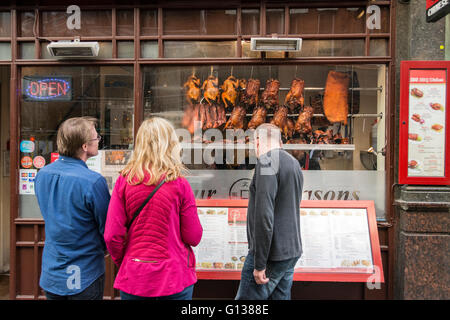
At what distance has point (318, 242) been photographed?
4078 millimetres

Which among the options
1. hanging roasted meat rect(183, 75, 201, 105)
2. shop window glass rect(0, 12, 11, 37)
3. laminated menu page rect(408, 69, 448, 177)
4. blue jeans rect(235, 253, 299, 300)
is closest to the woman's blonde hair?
blue jeans rect(235, 253, 299, 300)

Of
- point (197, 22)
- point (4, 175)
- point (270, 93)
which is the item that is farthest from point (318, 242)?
point (4, 175)

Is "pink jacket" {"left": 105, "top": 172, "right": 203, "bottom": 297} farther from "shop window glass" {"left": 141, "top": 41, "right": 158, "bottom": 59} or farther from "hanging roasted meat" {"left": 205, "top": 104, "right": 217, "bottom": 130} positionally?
"shop window glass" {"left": 141, "top": 41, "right": 158, "bottom": 59}

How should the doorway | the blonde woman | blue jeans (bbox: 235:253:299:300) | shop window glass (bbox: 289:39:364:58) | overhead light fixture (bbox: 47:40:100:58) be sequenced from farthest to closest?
the doorway, shop window glass (bbox: 289:39:364:58), overhead light fixture (bbox: 47:40:100:58), blue jeans (bbox: 235:253:299:300), the blonde woman

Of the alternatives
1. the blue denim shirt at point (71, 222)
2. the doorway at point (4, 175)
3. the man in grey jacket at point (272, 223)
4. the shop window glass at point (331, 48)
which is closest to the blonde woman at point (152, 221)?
the blue denim shirt at point (71, 222)

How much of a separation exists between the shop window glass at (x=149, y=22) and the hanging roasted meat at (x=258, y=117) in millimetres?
1589

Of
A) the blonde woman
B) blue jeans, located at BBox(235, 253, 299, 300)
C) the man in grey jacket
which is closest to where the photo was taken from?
the blonde woman

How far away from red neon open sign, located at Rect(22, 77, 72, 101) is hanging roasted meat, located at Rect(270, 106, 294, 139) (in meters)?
2.63

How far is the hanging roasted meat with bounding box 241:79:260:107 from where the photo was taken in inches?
184

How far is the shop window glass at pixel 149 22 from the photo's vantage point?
14.9 ft

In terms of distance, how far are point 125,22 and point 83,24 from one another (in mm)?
542

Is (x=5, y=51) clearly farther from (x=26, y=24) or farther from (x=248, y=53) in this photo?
(x=248, y=53)

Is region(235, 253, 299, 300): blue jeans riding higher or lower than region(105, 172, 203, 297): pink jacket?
lower

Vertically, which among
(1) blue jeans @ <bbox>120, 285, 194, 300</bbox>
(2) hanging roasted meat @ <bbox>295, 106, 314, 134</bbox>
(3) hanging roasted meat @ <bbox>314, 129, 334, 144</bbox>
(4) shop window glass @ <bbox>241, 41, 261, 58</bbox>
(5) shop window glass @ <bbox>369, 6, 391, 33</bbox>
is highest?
(5) shop window glass @ <bbox>369, 6, 391, 33</bbox>
